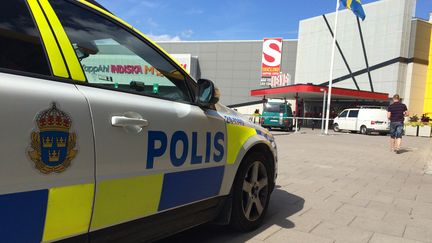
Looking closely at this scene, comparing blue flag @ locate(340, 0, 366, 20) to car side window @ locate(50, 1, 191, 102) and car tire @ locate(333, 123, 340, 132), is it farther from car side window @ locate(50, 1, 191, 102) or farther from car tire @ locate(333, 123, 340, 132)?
car side window @ locate(50, 1, 191, 102)

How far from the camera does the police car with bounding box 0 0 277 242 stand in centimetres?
190

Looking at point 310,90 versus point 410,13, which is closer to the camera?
point 310,90

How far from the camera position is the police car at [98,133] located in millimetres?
1903

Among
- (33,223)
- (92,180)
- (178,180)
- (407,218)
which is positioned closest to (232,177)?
(178,180)

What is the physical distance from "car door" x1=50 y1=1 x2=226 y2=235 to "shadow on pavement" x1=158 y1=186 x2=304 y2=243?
684mm

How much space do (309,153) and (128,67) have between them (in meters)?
9.32

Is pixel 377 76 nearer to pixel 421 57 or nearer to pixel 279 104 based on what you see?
pixel 421 57

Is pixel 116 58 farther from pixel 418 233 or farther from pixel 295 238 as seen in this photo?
pixel 418 233

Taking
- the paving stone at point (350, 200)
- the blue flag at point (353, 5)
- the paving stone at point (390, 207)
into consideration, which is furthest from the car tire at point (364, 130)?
the paving stone at point (390, 207)

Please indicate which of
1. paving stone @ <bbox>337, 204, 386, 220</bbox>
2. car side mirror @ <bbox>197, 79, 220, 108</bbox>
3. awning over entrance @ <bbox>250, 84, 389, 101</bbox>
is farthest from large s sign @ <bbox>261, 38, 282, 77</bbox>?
car side mirror @ <bbox>197, 79, 220, 108</bbox>

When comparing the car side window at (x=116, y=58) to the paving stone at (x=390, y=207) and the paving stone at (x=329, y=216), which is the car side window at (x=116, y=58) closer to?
the paving stone at (x=329, y=216)

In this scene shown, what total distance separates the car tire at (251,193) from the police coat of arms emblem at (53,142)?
193 centimetres

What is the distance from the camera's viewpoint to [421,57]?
3397 centimetres

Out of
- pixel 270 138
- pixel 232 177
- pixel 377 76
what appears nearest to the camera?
pixel 232 177
